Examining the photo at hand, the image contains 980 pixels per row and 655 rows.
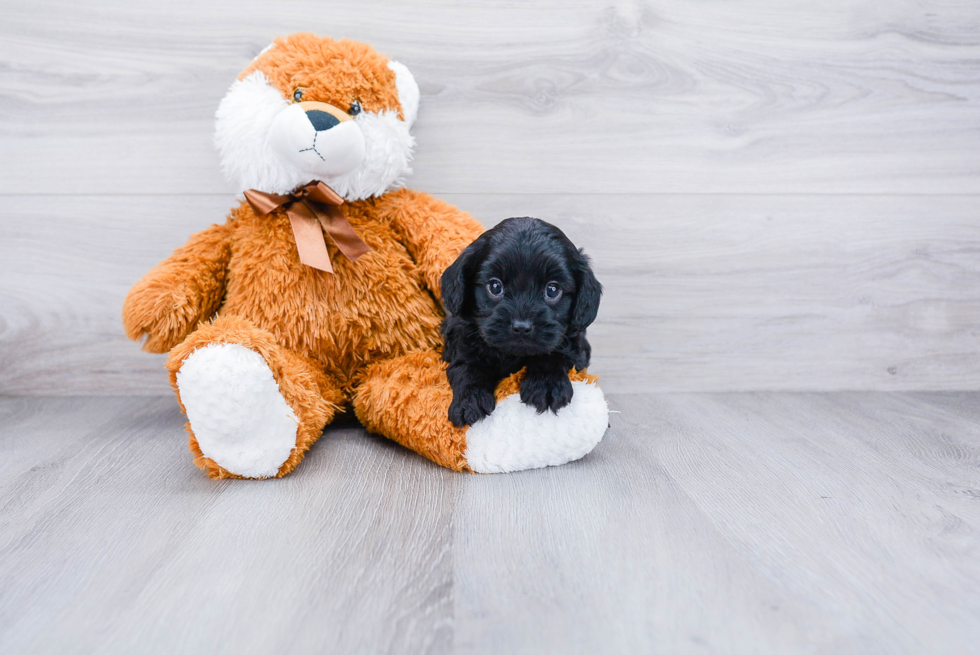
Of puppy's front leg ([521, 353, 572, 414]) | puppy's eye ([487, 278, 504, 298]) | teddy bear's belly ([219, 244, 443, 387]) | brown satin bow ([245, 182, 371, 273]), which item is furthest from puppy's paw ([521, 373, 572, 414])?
brown satin bow ([245, 182, 371, 273])

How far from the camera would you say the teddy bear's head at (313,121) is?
93 centimetres

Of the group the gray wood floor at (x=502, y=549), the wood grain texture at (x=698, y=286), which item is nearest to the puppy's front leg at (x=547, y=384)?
the gray wood floor at (x=502, y=549)

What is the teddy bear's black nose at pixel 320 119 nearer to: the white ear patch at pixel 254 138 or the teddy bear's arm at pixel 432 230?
the white ear patch at pixel 254 138

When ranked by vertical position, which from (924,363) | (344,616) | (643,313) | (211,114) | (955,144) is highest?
(211,114)

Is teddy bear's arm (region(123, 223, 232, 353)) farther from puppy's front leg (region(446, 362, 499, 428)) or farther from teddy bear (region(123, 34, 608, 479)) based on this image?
puppy's front leg (region(446, 362, 499, 428))

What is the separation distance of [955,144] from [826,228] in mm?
307

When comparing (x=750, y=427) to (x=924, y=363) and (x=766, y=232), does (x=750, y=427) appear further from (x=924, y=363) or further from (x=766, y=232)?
(x=924, y=363)

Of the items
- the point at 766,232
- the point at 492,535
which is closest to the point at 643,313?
the point at 766,232

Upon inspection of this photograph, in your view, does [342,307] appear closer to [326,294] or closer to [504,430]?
[326,294]

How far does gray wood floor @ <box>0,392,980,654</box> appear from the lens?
540 mm

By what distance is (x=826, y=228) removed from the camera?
130cm

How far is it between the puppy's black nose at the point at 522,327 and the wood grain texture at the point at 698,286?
510 millimetres

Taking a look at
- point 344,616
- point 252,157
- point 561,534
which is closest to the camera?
point 344,616

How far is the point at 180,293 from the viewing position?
0.98 m
